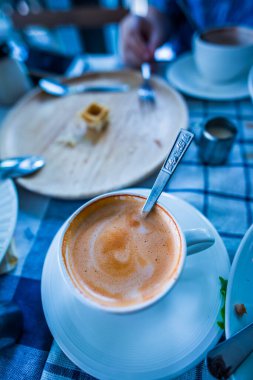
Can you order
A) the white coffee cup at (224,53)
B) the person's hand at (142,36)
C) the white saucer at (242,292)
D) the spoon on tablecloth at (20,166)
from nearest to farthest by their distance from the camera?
the white saucer at (242,292), the spoon on tablecloth at (20,166), the white coffee cup at (224,53), the person's hand at (142,36)

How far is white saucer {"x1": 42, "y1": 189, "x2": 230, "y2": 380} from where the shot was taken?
1.31 ft

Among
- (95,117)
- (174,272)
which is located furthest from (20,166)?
(174,272)

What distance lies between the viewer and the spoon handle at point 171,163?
0.42 metres

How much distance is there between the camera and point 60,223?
667 mm

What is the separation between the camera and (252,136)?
0.81m

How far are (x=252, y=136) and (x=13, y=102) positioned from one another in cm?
91

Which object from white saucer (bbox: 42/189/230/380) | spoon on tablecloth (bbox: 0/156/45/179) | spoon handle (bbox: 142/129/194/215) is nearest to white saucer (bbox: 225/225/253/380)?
white saucer (bbox: 42/189/230/380)

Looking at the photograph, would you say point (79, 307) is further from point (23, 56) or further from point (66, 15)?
point (66, 15)

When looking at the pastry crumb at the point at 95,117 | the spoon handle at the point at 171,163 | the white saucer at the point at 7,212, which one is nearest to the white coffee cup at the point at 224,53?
the pastry crumb at the point at 95,117

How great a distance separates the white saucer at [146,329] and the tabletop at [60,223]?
7cm

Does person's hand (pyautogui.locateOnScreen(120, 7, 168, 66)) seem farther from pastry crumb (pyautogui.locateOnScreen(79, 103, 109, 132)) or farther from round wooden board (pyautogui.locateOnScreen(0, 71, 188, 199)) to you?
pastry crumb (pyautogui.locateOnScreen(79, 103, 109, 132))

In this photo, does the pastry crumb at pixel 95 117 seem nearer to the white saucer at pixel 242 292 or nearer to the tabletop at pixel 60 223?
the tabletop at pixel 60 223

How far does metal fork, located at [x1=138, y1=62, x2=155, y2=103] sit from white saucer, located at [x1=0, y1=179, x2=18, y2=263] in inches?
22.6

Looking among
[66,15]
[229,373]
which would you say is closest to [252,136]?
[229,373]
